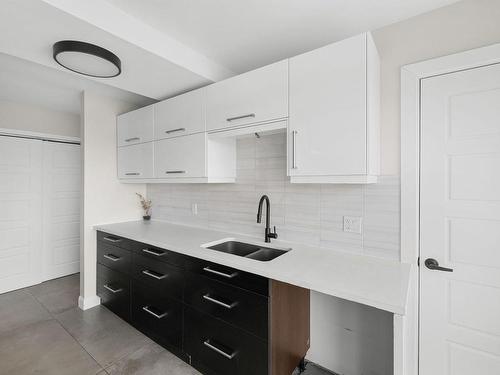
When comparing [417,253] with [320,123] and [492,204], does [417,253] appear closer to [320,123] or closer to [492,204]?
[492,204]

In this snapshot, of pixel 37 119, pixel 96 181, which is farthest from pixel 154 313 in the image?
pixel 37 119

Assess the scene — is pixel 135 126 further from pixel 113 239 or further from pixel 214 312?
pixel 214 312

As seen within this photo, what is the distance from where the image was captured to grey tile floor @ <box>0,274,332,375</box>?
184cm

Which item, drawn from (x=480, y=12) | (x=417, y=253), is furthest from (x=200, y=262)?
(x=480, y=12)

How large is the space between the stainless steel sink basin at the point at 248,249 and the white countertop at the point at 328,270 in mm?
54

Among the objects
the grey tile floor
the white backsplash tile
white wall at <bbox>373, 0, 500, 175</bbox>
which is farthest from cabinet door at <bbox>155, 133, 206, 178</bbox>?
the grey tile floor

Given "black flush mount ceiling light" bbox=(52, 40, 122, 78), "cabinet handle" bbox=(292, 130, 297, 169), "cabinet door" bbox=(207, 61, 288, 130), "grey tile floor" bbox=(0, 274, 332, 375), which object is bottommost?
"grey tile floor" bbox=(0, 274, 332, 375)

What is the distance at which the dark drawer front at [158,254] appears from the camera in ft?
6.07

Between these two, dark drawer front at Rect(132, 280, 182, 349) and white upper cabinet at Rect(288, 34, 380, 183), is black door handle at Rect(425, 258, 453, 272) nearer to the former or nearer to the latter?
white upper cabinet at Rect(288, 34, 380, 183)

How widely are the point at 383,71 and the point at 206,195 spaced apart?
72.1 inches

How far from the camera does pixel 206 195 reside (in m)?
2.56

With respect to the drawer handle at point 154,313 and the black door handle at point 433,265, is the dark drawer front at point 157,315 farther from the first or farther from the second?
the black door handle at point 433,265

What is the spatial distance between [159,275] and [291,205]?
4.00 feet

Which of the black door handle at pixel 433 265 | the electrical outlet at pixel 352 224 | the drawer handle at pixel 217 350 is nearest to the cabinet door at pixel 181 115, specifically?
the electrical outlet at pixel 352 224
